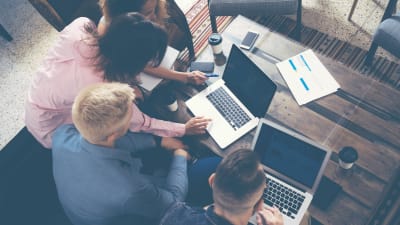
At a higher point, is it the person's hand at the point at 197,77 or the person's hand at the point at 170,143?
the person's hand at the point at 197,77

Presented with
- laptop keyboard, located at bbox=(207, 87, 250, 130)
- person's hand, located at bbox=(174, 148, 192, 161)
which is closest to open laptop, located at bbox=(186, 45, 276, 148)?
laptop keyboard, located at bbox=(207, 87, 250, 130)

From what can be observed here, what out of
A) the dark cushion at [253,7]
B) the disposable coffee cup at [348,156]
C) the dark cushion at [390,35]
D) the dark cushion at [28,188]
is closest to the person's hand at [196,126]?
the disposable coffee cup at [348,156]

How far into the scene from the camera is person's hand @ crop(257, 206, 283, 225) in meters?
1.74

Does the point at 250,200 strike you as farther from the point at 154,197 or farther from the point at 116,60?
the point at 116,60

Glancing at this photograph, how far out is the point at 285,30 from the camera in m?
3.31

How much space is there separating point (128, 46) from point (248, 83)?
2.11 feet

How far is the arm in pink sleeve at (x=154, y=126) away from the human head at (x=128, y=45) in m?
0.23

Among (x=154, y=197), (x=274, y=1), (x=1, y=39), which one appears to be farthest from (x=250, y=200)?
(x=1, y=39)

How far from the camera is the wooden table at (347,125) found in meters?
1.78

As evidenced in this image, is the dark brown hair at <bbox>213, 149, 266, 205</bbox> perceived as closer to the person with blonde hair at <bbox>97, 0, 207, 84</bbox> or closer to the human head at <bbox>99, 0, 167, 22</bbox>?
the person with blonde hair at <bbox>97, 0, 207, 84</bbox>

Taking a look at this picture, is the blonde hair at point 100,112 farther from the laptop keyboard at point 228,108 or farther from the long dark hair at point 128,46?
the laptop keyboard at point 228,108

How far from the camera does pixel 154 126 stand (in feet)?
7.16

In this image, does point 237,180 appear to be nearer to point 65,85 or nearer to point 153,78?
point 153,78

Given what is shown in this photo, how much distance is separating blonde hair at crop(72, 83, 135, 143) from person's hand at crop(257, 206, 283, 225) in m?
0.77
